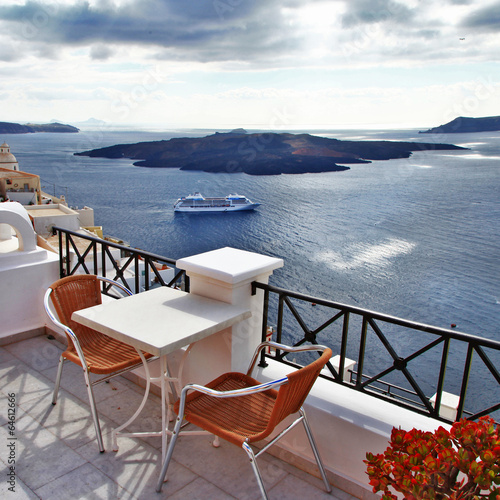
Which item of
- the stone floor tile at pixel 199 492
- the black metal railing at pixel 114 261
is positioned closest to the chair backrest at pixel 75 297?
the black metal railing at pixel 114 261

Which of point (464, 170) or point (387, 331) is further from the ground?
point (464, 170)

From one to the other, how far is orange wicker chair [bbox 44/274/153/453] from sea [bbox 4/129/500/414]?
2420 cm

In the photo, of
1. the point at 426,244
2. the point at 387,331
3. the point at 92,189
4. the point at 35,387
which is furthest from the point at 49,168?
the point at 35,387

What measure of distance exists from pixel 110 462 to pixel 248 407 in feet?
2.71

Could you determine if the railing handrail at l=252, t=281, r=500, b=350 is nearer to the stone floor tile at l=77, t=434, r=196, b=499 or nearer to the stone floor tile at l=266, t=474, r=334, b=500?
the stone floor tile at l=266, t=474, r=334, b=500

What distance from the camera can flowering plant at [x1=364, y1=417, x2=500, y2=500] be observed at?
1.14 metres

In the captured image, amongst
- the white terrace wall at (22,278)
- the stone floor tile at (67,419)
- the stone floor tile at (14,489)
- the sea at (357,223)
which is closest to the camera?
the stone floor tile at (14,489)

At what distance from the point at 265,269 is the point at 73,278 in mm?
1266

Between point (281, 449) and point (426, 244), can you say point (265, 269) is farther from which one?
point (426, 244)

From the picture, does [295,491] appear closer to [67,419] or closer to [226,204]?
[67,419]

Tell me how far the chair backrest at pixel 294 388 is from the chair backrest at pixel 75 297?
142 cm

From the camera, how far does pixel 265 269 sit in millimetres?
2547

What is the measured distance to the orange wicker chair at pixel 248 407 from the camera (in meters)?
1.73

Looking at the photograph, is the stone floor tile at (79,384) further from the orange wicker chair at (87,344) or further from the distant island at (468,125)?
the distant island at (468,125)
